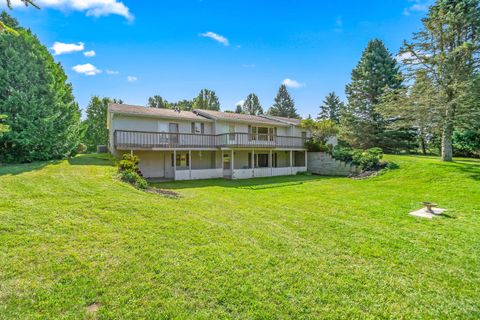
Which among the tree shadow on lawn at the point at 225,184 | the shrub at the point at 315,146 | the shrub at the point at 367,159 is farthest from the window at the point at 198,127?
the shrub at the point at 367,159

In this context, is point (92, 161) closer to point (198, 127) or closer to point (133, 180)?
point (133, 180)

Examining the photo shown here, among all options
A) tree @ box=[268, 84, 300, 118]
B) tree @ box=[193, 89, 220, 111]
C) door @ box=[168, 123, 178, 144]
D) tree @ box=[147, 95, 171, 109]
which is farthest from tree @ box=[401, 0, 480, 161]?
tree @ box=[147, 95, 171, 109]

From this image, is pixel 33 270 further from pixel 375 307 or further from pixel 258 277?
pixel 375 307

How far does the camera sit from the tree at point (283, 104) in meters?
54.2

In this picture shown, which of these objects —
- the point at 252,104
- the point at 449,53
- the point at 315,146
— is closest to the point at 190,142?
the point at 315,146

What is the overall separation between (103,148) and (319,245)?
82.4 ft

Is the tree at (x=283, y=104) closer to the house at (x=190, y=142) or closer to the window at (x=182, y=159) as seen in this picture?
the house at (x=190, y=142)

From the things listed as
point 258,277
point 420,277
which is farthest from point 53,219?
point 420,277

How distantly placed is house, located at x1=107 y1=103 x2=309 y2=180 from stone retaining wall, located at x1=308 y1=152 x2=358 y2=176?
849mm

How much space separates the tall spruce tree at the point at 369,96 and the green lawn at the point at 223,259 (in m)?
21.8

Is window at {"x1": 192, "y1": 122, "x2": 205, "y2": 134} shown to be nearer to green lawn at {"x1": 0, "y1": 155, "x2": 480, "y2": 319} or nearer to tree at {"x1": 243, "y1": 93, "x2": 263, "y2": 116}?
green lawn at {"x1": 0, "y1": 155, "x2": 480, "y2": 319}

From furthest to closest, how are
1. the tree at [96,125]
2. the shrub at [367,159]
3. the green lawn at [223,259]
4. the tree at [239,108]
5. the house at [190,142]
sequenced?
1. the tree at [239,108]
2. the tree at [96,125]
3. the shrub at [367,159]
4. the house at [190,142]
5. the green lawn at [223,259]

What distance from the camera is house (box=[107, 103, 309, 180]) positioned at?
54.2ft

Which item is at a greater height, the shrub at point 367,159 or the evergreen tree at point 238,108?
the evergreen tree at point 238,108
